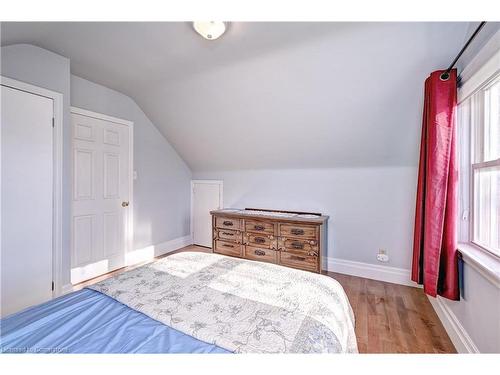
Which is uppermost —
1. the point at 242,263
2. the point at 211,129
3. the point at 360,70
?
the point at 360,70

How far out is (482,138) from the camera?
1.57 m

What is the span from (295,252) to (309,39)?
2.15 meters

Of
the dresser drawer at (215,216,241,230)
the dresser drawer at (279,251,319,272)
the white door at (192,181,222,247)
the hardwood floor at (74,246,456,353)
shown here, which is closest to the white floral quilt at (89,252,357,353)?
the hardwood floor at (74,246,456,353)

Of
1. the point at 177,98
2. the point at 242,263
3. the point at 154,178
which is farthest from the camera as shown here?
the point at 154,178

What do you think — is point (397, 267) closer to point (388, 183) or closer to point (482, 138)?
point (388, 183)

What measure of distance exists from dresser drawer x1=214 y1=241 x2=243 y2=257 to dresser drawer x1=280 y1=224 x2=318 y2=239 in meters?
0.67

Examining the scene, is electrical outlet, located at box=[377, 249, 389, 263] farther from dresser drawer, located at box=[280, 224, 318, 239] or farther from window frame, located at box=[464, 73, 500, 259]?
window frame, located at box=[464, 73, 500, 259]

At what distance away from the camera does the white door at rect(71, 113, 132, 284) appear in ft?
8.28

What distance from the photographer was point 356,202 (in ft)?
9.20

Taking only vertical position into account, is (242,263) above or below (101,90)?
below

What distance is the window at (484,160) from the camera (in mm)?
1430

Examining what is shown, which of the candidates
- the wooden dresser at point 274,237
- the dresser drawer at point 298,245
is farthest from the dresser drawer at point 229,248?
the dresser drawer at point 298,245

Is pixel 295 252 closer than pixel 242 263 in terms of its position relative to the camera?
No
